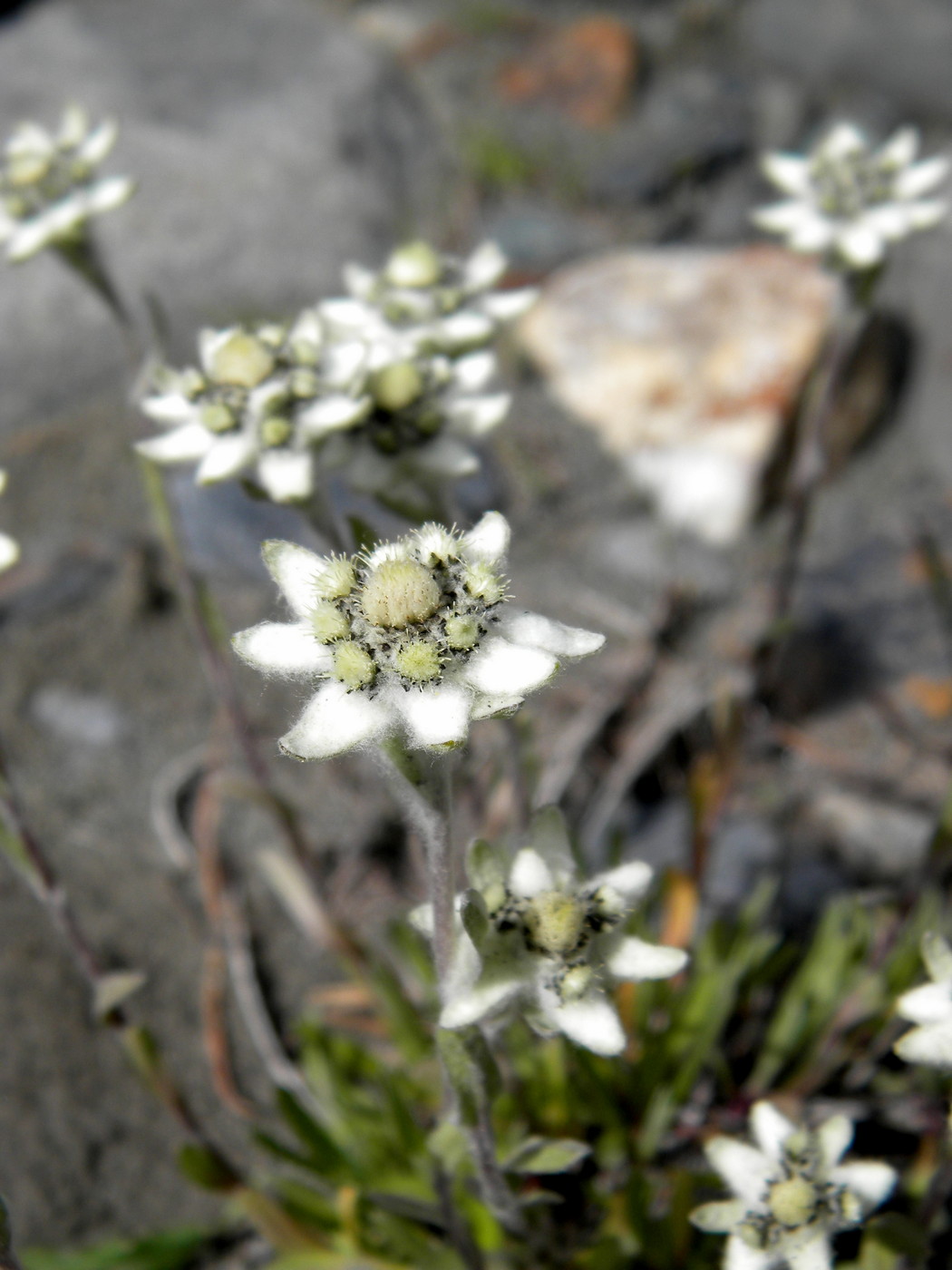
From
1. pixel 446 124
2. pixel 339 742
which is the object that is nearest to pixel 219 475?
pixel 339 742

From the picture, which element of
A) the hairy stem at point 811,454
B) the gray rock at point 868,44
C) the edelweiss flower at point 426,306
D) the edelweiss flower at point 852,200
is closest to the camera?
the edelweiss flower at point 426,306

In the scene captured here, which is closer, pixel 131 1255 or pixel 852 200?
pixel 131 1255

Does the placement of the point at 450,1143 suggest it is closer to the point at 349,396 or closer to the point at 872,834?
the point at 349,396

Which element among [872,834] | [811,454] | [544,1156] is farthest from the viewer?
[872,834]

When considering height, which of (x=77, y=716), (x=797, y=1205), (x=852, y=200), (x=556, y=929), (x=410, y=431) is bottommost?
(x=797, y=1205)

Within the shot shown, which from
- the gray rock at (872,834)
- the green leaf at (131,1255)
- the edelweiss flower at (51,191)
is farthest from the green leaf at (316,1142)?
the edelweiss flower at (51,191)

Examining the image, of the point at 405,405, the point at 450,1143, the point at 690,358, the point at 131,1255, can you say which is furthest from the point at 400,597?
the point at 690,358

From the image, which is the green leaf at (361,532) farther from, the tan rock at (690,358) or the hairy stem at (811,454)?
the tan rock at (690,358)
